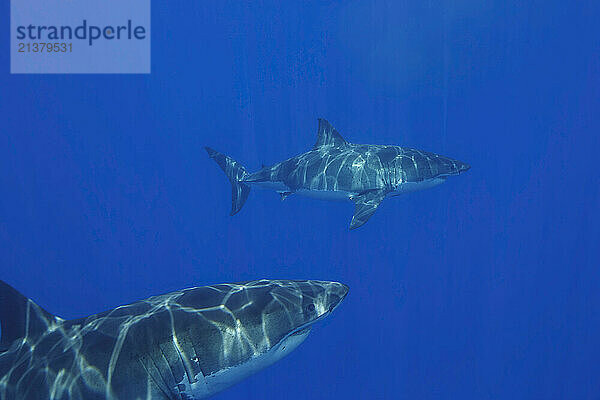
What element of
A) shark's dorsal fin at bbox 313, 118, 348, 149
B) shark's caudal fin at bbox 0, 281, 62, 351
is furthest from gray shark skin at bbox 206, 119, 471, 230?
shark's caudal fin at bbox 0, 281, 62, 351

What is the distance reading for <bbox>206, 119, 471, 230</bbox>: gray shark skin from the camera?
407 inches

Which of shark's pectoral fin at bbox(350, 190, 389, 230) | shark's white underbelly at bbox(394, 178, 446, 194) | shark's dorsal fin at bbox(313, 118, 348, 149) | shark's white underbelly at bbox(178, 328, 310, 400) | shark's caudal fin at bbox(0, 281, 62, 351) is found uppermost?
shark's dorsal fin at bbox(313, 118, 348, 149)

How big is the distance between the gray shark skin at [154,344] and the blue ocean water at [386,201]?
45.4 feet

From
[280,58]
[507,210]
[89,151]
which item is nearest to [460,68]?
[507,210]

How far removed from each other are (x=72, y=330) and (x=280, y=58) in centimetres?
3328

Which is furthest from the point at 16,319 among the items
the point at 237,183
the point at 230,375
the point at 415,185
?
the point at 237,183

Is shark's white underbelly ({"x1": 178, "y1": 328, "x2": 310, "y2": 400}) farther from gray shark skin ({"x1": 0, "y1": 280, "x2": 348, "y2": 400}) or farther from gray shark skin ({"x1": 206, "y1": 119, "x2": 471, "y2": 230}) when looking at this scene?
gray shark skin ({"x1": 206, "y1": 119, "x2": 471, "y2": 230})

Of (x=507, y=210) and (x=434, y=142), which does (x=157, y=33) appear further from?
(x=507, y=210)

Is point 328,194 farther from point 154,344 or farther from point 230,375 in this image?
A: point 154,344

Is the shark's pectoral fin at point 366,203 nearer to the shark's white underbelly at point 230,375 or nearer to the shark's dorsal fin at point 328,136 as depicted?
the shark's dorsal fin at point 328,136

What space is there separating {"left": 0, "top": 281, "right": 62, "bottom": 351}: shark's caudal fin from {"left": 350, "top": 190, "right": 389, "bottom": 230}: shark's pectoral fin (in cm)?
698

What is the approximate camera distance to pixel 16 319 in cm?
400

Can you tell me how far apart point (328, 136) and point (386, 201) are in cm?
1575

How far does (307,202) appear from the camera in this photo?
2808 cm
